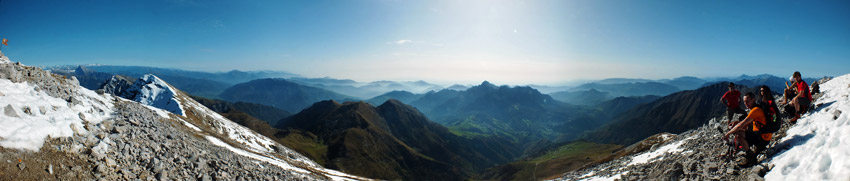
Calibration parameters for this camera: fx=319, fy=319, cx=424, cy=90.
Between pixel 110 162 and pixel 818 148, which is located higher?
pixel 818 148

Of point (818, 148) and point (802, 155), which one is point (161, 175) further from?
point (818, 148)

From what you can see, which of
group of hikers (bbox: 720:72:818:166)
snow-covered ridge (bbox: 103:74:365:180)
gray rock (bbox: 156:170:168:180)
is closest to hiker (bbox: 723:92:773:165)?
group of hikers (bbox: 720:72:818:166)

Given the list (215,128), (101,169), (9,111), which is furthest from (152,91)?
(101,169)

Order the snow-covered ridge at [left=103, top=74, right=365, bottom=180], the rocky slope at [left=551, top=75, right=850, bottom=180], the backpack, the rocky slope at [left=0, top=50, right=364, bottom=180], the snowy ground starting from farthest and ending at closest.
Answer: the snow-covered ridge at [left=103, top=74, right=365, bottom=180] < the rocky slope at [left=0, top=50, right=364, bottom=180] < the backpack < the rocky slope at [left=551, top=75, right=850, bottom=180] < the snowy ground

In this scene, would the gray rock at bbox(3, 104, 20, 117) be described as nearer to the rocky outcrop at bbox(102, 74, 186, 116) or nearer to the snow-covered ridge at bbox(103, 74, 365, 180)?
the snow-covered ridge at bbox(103, 74, 365, 180)

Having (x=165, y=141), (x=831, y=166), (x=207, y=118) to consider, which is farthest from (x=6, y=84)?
(x=207, y=118)

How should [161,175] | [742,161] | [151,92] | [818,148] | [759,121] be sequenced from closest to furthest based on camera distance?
1. [818,148]
2. [759,121]
3. [742,161]
4. [161,175]
5. [151,92]

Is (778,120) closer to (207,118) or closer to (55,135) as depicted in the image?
(55,135)

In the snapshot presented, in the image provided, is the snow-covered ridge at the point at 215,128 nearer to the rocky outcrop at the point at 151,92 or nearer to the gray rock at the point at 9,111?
the rocky outcrop at the point at 151,92
